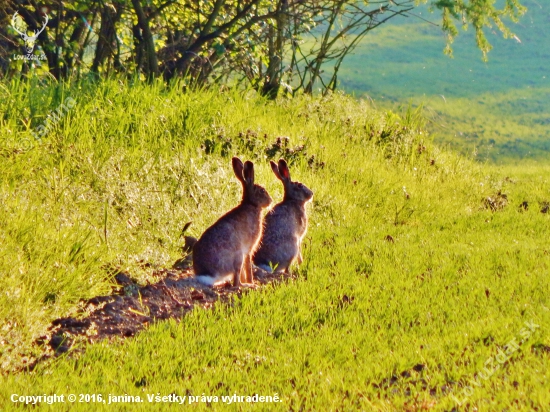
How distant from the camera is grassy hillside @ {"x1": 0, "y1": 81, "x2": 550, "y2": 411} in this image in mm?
4957

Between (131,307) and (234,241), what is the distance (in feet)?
3.12

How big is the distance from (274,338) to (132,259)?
1631 mm

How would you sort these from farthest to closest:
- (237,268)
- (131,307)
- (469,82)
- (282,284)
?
(469,82), (282,284), (237,268), (131,307)

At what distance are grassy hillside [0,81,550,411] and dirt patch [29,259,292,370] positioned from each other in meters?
0.11

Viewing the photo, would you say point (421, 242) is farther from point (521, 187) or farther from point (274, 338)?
point (521, 187)

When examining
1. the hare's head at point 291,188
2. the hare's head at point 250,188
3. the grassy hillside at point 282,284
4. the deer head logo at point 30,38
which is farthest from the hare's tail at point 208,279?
the deer head logo at point 30,38

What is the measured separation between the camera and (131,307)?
6.13 metres

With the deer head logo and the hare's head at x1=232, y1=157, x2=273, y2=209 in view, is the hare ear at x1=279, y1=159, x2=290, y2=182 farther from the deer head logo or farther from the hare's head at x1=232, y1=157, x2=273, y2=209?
the deer head logo

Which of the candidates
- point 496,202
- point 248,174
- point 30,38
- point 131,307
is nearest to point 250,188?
point 248,174

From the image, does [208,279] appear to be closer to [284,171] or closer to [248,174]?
[248,174]

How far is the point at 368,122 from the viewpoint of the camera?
1316 cm

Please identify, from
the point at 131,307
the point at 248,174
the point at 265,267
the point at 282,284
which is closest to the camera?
the point at 131,307

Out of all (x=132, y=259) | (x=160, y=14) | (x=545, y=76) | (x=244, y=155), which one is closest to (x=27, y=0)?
(x=160, y=14)

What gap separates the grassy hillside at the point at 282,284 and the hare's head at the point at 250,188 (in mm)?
762
